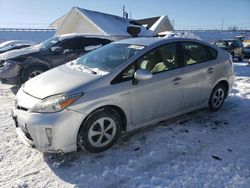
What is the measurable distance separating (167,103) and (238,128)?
4.67 ft

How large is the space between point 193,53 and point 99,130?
7.74 feet

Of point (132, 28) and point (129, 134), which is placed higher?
point (132, 28)

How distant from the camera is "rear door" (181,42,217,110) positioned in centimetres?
453

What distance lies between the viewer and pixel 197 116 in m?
5.10

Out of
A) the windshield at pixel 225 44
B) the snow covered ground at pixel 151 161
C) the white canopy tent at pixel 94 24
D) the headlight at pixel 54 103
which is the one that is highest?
the white canopy tent at pixel 94 24

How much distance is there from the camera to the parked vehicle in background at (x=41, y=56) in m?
7.28

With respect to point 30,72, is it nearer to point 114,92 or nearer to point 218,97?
point 114,92

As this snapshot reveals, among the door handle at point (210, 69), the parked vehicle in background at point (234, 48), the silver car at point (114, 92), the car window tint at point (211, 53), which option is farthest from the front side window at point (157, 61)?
the parked vehicle in background at point (234, 48)

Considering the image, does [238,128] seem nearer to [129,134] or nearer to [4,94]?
[129,134]

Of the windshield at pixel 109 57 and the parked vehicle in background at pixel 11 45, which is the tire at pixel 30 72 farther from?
the parked vehicle in background at pixel 11 45

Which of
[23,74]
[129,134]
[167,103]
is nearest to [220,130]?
[167,103]

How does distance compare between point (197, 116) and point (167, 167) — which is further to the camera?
point (197, 116)

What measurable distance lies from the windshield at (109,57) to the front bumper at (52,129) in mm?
995

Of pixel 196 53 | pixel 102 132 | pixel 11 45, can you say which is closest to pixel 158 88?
pixel 102 132
